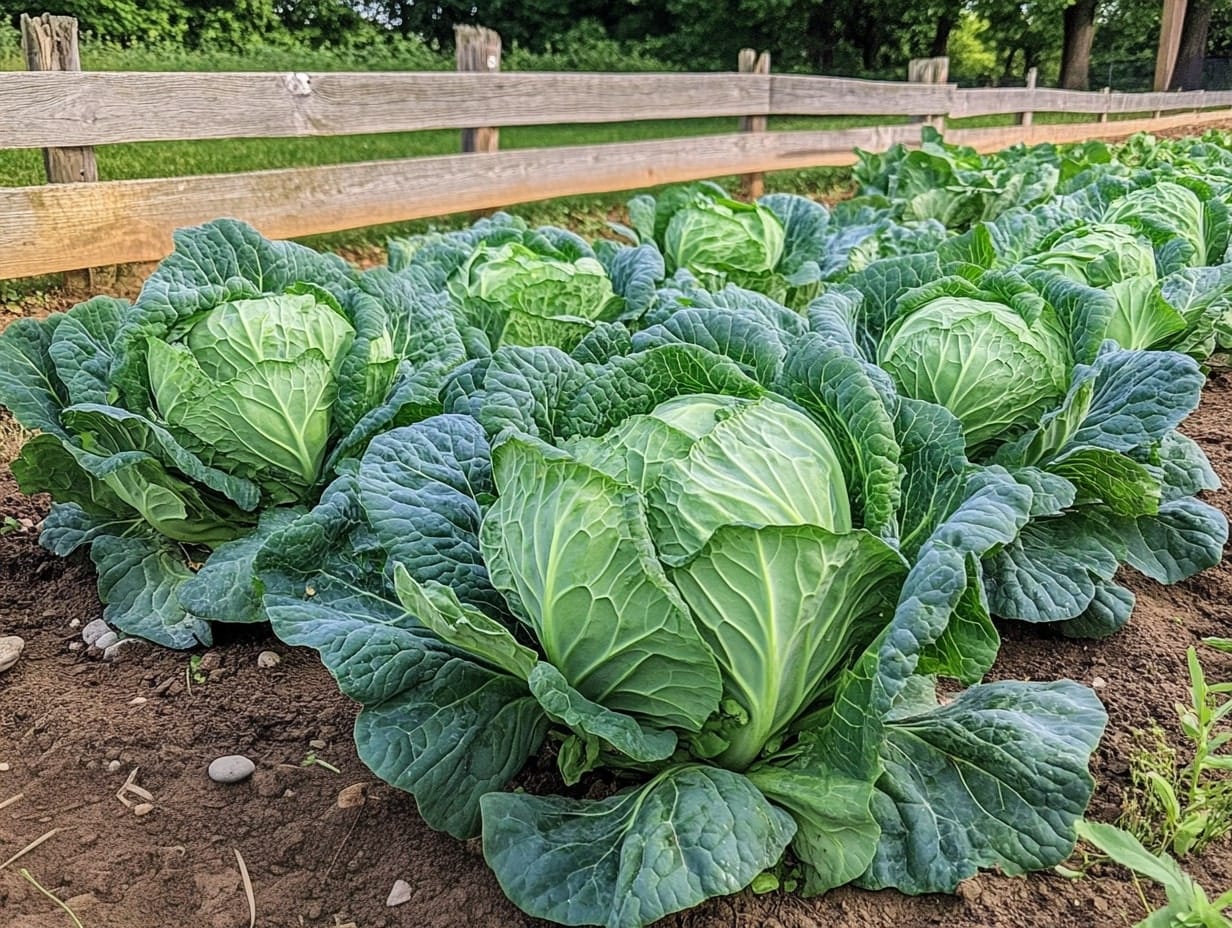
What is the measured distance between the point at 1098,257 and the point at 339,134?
5.44m

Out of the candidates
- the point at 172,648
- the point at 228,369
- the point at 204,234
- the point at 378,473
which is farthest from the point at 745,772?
the point at 204,234

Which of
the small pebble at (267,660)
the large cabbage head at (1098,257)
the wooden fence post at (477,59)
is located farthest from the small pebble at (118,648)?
the wooden fence post at (477,59)

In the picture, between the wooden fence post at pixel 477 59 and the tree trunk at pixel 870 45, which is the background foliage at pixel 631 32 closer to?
A: the tree trunk at pixel 870 45

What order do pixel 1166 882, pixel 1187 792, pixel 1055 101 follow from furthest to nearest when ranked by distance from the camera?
1. pixel 1055 101
2. pixel 1187 792
3. pixel 1166 882

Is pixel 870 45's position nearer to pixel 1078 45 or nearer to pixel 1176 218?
pixel 1078 45

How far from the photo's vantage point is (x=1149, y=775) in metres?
2.04

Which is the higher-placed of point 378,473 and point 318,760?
point 378,473

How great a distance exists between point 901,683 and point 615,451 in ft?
2.36

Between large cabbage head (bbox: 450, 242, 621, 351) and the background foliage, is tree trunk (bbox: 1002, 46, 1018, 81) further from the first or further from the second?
large cabbage head (bbox: 450, 242, 621, 351)

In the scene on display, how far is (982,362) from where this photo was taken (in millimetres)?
2875

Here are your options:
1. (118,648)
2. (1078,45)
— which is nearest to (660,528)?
(118,648)

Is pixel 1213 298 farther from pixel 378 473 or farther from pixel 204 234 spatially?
pixel 204 234

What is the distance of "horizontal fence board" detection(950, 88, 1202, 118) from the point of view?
17000 millimetres

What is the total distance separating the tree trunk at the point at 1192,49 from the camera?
3509 cm
